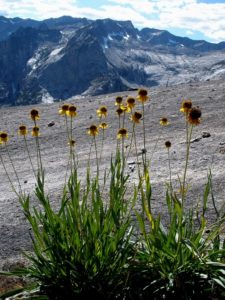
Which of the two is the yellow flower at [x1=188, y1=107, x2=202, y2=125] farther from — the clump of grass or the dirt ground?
the dirt ground

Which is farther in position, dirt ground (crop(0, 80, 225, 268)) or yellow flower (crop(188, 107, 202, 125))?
dirt ground (crop(0, 80, 225, 268))

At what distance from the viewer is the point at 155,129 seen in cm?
1694

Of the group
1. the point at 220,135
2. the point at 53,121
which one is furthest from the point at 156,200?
the point at 53,121

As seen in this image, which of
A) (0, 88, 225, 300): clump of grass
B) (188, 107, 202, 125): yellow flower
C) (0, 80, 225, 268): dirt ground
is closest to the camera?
(188, 107, 202, 125): yellow flower

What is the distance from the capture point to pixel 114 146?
15.0 metres

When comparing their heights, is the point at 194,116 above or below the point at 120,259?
above

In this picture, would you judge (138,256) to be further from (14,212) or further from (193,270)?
(14,212)

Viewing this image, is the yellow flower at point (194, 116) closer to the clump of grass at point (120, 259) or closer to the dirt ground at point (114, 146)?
the clump of grass at point (120, 259)

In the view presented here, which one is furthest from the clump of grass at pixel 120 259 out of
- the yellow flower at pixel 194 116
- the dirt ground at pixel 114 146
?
the dirt ground at pixel 114 146

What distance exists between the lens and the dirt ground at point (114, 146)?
930cm

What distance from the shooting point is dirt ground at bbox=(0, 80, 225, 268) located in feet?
30.5

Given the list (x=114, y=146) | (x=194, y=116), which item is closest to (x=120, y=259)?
(x=194, y=116)

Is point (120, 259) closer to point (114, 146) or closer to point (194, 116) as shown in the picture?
point (194, 116)

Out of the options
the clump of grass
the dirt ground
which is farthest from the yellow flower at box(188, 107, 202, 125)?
the dirt ground
